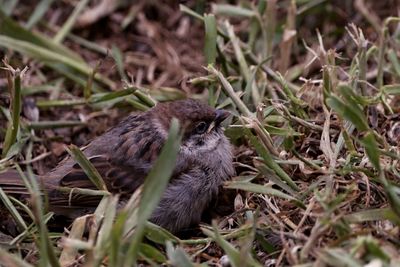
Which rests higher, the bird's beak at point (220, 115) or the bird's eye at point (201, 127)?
the bird's beak at point (220, 115)

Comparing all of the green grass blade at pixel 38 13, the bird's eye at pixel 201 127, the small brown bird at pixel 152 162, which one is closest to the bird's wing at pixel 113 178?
the small brown bird at pixel 152 162

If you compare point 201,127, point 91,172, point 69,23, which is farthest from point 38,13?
point 91,172

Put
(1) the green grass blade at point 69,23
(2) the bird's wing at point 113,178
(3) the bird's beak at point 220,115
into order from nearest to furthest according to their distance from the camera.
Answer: (2) the bird's wing at point 113,178, (3) the bird's beak at point 220,115, (1) the green grass blade at point 69,23

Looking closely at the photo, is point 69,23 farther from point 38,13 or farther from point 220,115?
point 220,115

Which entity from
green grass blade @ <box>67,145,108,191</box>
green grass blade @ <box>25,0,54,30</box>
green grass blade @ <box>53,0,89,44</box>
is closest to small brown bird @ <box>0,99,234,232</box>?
green grass blade @ <box>67,145,108,191</box>

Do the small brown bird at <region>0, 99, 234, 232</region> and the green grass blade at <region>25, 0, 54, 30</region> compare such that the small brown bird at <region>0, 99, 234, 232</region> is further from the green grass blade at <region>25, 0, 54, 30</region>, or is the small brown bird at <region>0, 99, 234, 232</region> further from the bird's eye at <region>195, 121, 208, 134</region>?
the green grass blade at <region>25, 0, 54, 30</region>

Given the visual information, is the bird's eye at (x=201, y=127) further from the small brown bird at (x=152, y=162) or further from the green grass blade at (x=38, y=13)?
the green grass blade at (x=38, y=13)

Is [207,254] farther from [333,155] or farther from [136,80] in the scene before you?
[136,80]
